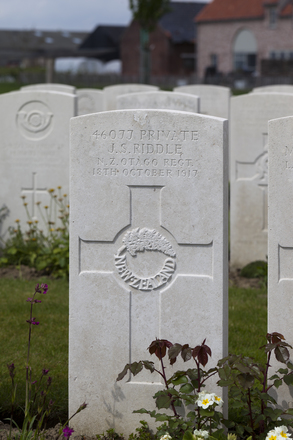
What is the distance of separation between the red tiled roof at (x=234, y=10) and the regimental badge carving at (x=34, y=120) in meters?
37.3

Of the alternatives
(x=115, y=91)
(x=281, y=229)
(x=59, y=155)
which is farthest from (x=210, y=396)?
(x=115, y=91)

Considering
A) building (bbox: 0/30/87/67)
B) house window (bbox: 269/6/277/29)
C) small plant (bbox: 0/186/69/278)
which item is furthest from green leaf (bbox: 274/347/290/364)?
building (bbox: 0/30/87/67)

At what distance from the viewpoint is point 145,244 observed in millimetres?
3010

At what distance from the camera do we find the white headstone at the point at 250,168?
593 cm

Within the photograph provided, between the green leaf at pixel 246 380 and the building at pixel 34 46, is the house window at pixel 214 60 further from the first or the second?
the green leaf at pixel 246 380

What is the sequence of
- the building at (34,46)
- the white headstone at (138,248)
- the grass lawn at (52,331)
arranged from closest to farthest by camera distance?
the white headstone at (138,248) → the grass lawn at (52,331) → the building at (34,46)

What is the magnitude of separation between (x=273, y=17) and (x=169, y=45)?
8689mm

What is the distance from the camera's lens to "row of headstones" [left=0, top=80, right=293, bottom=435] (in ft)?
9.53

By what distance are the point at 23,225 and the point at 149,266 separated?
3.58m

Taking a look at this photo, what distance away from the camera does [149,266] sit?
9.93ft

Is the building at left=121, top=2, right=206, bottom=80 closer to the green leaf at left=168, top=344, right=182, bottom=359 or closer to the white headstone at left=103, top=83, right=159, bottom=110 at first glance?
the white headstone at left=103, top=83, right=159, bottom=110

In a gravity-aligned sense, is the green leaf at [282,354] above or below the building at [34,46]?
below

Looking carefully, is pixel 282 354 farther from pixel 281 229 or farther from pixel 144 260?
pixel 144 260

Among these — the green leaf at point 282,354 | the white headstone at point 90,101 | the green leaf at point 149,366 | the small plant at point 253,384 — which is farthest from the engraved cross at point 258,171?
the white headstone at point 90,101
